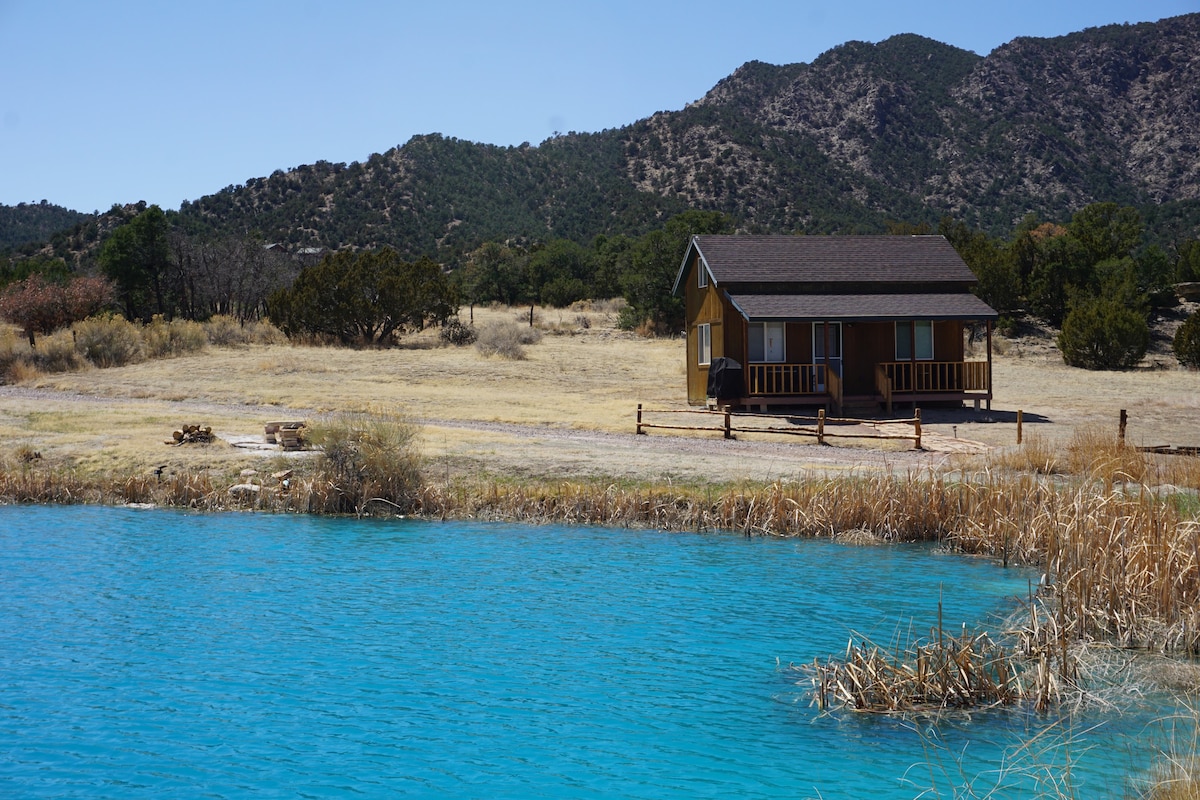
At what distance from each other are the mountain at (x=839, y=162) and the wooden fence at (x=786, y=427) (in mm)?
56412

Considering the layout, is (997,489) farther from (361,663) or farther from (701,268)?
(701,268)

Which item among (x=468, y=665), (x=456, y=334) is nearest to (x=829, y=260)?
(x=456, y=334)

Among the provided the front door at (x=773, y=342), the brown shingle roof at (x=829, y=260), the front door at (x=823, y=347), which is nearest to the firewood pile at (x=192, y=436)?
the brown shingle roof at (x=829, y=260)

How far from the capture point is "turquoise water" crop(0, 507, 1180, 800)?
8.78 meters

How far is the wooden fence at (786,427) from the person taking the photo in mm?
25469


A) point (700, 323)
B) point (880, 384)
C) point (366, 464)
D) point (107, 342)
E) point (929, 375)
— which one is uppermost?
point (700, 323)

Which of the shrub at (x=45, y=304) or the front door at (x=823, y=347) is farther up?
the shrub at (x=45, y=304)

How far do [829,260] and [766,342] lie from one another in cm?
392

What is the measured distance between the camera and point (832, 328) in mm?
33531

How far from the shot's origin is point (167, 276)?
5812cm

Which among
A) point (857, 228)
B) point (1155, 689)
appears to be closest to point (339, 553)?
point (1155, 689)

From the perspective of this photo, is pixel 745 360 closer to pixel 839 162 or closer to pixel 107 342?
pixel 107 342

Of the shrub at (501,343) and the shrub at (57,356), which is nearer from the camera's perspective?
the shrub at (57,356)

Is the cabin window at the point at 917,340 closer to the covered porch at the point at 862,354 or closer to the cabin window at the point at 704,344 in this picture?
the covered porch at the point at 862,354
